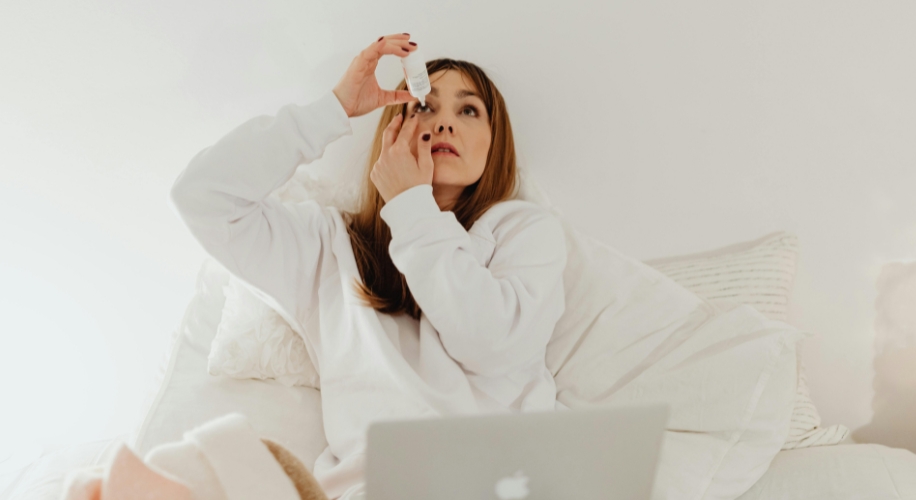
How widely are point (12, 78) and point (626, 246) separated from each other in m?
1.41

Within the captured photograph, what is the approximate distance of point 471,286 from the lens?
40.6 inches

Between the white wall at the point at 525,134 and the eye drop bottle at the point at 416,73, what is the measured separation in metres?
0.34

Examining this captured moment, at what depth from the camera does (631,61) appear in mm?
1511

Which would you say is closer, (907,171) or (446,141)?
(446,141)

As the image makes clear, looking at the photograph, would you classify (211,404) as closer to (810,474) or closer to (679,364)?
(679,364)

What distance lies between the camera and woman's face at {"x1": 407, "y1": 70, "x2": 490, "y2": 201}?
125 centimetres

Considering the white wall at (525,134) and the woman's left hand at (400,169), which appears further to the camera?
the white wall at (525,134)

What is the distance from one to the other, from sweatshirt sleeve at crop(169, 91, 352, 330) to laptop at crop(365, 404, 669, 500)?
0.60 metres

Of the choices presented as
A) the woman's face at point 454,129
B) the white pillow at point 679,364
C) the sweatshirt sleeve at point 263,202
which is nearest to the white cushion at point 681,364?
the white pillow at point 679,364

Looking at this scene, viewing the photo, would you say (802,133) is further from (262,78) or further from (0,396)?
(0,396)

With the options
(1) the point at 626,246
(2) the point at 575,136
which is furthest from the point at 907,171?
(2) the point at 575,136

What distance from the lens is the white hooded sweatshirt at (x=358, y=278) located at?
1.04 m

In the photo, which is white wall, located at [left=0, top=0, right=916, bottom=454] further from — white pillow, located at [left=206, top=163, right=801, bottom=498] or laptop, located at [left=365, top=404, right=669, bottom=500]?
laptop, located at [left=365, top=404, right=669, bottom=500]

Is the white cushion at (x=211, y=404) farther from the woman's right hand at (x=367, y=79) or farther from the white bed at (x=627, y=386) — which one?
the woman's right hand at (x=367, y=79)
